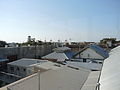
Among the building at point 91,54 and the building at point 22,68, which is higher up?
the building at point 91,54

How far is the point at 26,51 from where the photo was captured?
922 inches

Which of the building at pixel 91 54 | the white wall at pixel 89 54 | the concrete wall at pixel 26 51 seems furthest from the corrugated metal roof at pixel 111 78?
the concrete wall at pixel 26 51

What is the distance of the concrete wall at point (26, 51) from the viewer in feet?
62.8

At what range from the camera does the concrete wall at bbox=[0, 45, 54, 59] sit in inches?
754

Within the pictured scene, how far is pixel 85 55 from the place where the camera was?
67.1ft

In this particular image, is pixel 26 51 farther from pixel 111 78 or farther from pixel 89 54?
pixel 111 78

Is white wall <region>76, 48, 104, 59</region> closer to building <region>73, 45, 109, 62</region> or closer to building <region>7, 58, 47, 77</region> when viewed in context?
building <region>73, 45, 109, 62</region>

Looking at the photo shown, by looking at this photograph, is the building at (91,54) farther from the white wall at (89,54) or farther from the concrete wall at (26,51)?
the concrete wall at (26,51)

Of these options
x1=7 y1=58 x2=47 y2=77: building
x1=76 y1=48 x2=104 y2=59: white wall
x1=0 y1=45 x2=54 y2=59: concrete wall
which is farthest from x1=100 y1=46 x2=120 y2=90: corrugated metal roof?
x1=0 y1=45 x2=54 y2=59: concrete wall

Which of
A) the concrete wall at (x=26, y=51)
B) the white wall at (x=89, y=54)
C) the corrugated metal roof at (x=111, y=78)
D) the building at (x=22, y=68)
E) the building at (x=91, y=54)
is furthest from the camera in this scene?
the white wall at (x=89, y=54)

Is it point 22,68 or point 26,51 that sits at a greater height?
point 26,51

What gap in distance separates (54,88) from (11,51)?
51.1ft

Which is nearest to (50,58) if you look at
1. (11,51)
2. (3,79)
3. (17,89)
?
(11,51)

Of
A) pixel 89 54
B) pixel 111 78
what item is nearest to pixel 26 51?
pixel 89 54
